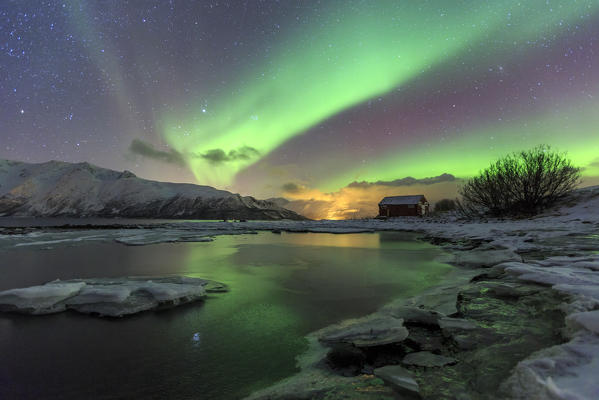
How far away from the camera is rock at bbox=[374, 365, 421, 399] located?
2312mm

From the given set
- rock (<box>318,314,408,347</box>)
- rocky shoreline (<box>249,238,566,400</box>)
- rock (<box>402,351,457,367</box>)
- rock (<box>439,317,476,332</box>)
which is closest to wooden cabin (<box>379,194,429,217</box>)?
rocky shoreline (<box>249,238,566,400</box>)

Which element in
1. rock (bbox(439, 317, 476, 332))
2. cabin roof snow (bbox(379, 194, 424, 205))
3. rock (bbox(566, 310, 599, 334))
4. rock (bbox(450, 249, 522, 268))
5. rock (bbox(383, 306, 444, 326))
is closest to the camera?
rock (bbox(566, 310, 599, 334))

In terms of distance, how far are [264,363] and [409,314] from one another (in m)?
2.36

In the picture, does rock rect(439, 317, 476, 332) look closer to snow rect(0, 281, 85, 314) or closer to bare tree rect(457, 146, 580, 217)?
snow rect(0, 281, 85, 314)

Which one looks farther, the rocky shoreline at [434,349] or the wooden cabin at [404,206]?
the wooden cabin at [404,206]

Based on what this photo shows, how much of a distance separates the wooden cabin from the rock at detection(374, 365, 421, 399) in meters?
61.2

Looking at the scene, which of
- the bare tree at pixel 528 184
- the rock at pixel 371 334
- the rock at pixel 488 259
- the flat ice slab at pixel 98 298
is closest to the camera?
the rock at pixel 371 334

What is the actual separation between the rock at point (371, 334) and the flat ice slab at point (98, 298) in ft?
11.3

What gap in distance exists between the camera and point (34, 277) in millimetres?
8180

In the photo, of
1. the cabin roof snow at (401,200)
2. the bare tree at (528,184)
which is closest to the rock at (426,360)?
the bare tree at (528,184)

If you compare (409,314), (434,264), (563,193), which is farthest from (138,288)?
(563,193)

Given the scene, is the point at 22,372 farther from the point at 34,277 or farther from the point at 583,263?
the point at 583,263

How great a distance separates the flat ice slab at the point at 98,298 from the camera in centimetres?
510

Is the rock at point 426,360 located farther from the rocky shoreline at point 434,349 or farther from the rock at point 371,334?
the rock at point 371,334
